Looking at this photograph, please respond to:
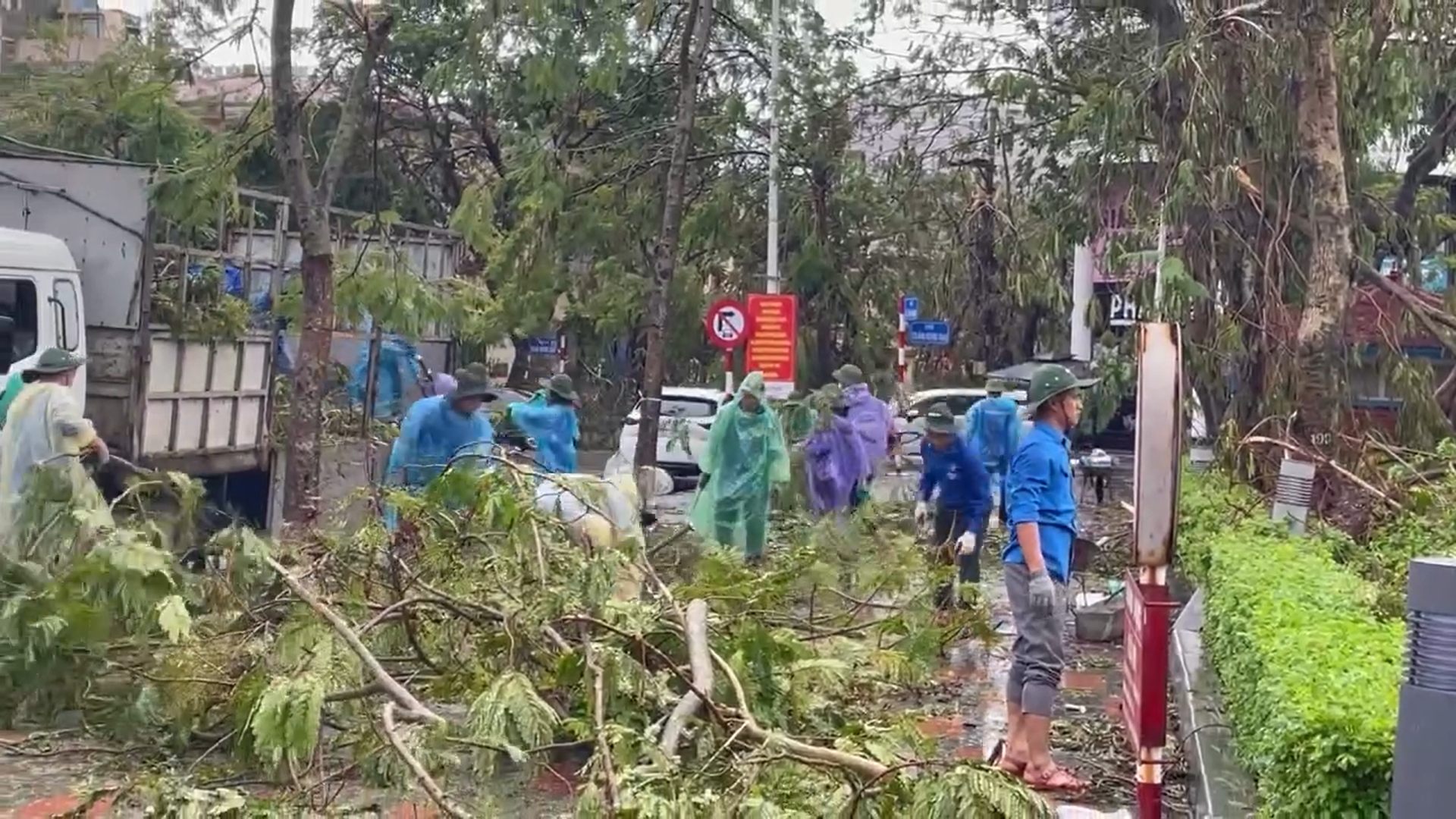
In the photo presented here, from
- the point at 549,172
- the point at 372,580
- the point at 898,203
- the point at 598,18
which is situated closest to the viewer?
the point at 372,580

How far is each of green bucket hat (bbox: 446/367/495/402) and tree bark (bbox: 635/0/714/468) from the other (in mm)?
4258

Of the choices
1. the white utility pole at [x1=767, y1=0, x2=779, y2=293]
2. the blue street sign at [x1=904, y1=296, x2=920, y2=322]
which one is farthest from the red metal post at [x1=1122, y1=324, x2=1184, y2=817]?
the blue street sign at [x1=904, y1=296, x2=920, y2=322]

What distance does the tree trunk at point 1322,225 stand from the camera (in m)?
11.2

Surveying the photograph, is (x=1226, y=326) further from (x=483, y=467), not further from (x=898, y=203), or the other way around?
(x=898, y=203)

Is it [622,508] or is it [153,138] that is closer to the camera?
[622,508]

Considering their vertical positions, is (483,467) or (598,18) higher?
(598,18)

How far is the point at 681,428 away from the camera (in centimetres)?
2092

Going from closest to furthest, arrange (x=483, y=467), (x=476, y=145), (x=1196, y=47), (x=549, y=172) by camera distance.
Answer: (x=483, y=467) < (x=1196, y=47) < (x=549, y=172) < (x=476, y=145)

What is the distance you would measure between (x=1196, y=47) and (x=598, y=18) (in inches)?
198

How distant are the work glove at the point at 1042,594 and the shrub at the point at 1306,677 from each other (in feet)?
2.18

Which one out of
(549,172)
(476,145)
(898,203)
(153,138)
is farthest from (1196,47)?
(476,145)

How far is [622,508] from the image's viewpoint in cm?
848

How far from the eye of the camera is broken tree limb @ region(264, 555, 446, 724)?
228 inches

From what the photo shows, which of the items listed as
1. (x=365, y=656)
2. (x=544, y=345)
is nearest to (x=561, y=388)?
(x=365, y=656)
